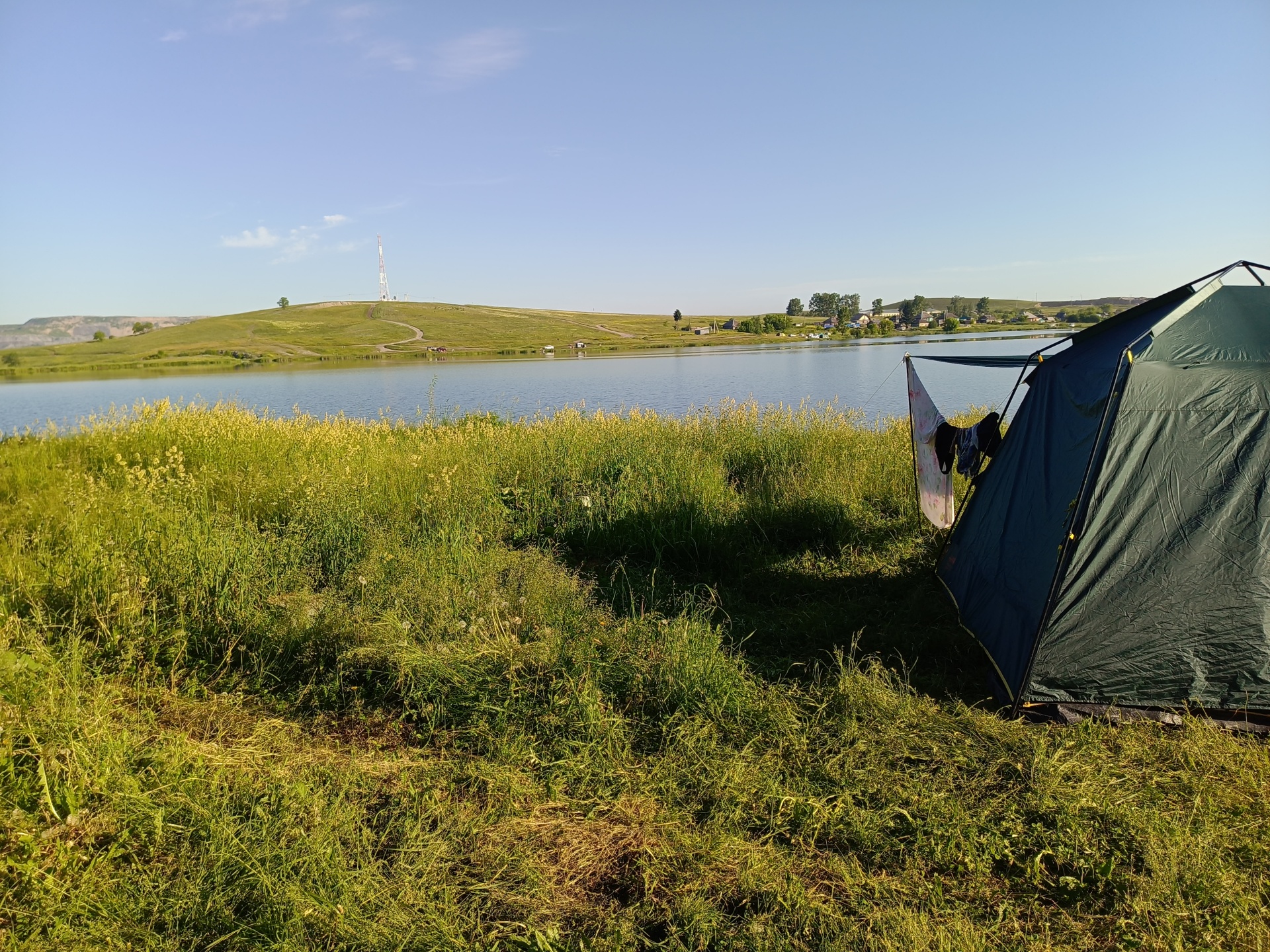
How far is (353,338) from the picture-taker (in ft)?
263

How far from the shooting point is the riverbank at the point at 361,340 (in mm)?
58125

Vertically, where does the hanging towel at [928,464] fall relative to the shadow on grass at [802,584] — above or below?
above

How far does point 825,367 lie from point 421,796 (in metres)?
31.2

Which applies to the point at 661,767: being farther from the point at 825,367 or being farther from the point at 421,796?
the point at 825,367

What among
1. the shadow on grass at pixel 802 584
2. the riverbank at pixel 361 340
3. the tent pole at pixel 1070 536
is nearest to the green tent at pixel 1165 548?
the tent pole at pixel 1070 536

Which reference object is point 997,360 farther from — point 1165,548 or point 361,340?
point 361,340

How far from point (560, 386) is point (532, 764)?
26.7 metres

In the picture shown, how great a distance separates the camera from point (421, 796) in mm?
3186

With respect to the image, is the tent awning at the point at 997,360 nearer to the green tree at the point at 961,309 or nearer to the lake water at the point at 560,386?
the lake water at the point at 560,386

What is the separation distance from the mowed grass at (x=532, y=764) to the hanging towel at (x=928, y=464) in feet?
2.03

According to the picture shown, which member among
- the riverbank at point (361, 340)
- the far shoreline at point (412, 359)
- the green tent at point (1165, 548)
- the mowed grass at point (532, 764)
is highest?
the riverbank at point (361, 340)

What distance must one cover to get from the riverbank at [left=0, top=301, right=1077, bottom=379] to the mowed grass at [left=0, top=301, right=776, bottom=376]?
19cm

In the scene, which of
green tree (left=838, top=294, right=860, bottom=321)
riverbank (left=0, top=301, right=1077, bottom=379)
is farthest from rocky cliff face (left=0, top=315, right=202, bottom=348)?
green tree (left=838, top=294, right=860, bottom=321)

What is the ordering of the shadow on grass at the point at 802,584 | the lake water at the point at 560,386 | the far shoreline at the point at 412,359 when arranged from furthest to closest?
the far shoreline at the point at 412,359 → the lake water at the point at 560,386 → the shadow on grass at the point at 802,584
